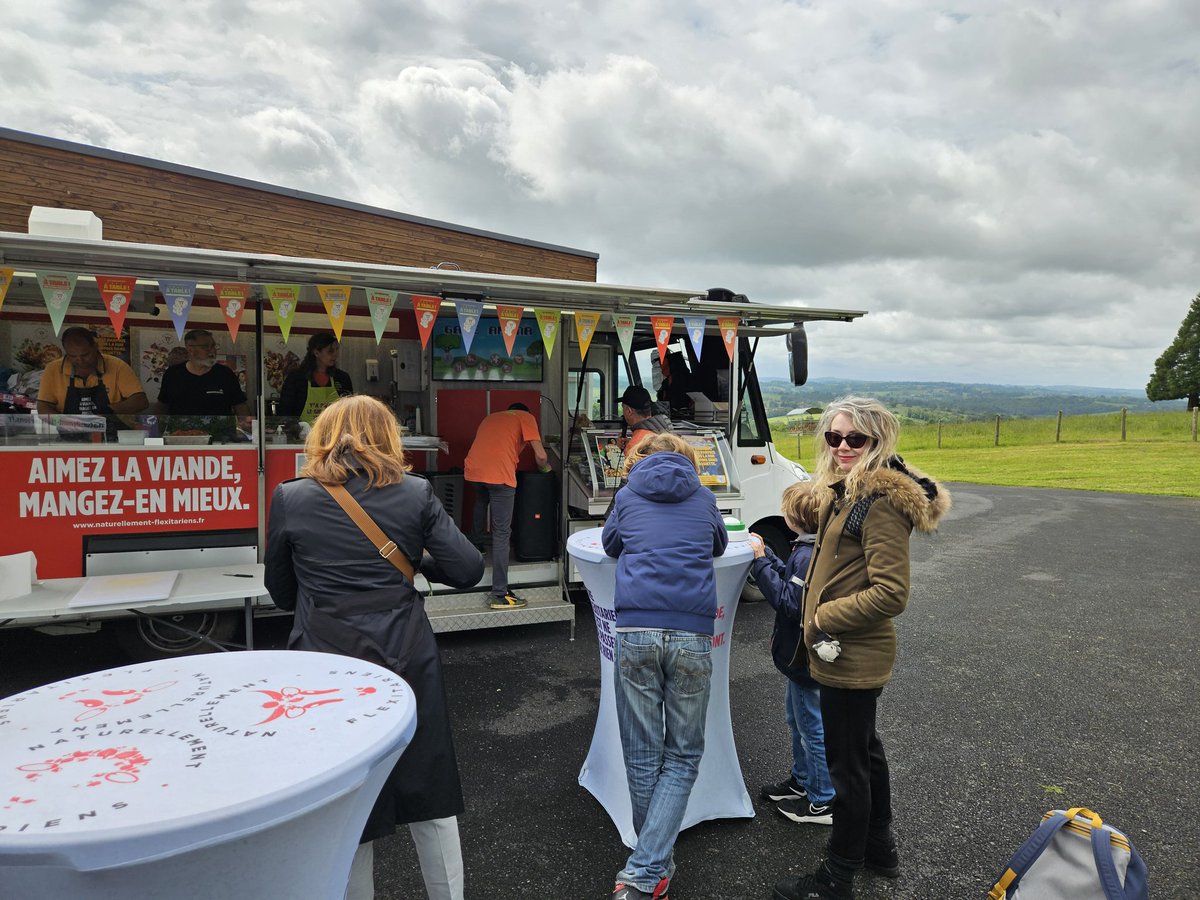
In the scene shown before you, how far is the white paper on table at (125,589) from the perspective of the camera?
13.2 feet

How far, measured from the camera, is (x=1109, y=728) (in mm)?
4203

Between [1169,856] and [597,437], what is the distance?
4.56 m

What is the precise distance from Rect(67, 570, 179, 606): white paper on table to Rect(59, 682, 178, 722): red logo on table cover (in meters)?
2.81

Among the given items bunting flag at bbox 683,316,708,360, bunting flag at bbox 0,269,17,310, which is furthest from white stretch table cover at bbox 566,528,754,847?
bunting flag at bbox 0,269,17,310

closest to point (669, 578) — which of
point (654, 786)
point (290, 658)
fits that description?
point (654, 786)

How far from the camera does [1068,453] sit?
24.7 metres

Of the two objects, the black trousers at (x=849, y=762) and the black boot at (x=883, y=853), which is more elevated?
the black trousers at (x=849, y=762)

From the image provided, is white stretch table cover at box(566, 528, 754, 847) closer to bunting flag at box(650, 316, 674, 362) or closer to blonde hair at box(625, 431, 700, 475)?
blonde hair at box(625, 431, 700, 475)

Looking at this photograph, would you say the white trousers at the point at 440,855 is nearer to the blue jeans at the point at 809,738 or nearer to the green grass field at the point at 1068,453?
the blue jeans at the point at 809,738

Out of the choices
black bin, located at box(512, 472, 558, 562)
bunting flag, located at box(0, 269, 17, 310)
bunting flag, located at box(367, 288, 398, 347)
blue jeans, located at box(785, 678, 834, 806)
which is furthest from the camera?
black bin, located at box(512, 472, 558, 562)

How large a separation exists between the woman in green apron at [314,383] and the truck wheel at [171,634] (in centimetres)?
194

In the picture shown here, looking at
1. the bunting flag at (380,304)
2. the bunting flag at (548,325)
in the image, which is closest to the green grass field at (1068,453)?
the bunting flag at (548,325)

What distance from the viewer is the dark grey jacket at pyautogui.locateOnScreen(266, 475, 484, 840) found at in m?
2.18

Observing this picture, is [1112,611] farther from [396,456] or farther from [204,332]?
[204,332]
